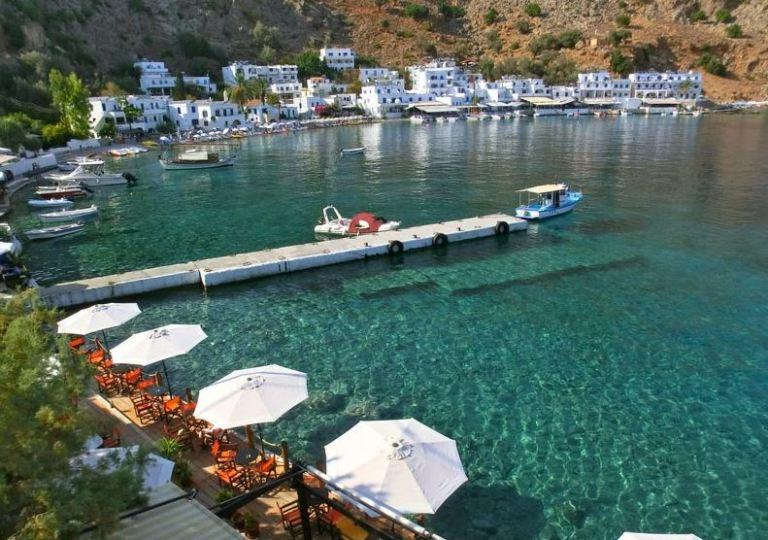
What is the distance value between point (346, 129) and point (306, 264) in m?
93.7

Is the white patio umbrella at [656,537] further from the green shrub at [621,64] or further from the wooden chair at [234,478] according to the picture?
the green shrub at [621,64]

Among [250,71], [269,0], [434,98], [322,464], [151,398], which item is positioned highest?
[269,0]

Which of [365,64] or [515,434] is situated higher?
[365,64]

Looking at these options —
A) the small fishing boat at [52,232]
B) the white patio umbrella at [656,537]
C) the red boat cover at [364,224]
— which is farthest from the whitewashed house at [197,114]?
the white patio umbrella at [656,537]

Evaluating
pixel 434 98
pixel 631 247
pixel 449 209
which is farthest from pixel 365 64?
pixel 631 247

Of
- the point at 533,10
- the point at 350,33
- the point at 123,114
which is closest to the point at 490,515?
the point at 123,114

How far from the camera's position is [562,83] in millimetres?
161500

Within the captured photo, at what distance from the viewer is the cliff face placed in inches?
4889

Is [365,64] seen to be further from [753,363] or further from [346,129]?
[753,363]

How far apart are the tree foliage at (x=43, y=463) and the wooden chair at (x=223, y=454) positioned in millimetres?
5454

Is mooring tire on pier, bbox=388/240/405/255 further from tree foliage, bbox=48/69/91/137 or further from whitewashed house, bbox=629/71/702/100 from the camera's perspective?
whitewashed house, bbox=629/71/702/100

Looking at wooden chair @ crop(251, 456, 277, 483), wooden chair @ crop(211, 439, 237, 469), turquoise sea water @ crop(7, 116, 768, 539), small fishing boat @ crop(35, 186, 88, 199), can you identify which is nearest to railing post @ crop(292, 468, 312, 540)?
wooden chair @ crop(251, 456, 277, 483)

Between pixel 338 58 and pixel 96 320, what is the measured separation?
15992cm

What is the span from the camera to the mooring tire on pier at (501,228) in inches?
1318
